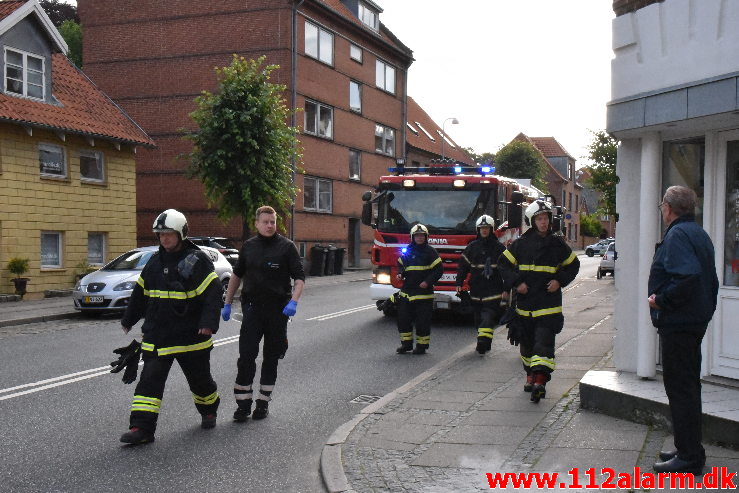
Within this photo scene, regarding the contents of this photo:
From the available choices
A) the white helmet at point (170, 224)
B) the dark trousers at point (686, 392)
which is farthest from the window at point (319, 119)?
the dark trousers at point (686, 392)

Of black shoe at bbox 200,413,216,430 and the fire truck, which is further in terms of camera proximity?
the fire truck

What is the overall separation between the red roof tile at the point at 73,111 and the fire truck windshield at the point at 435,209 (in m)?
11.1

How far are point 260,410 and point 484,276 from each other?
4.63 meters

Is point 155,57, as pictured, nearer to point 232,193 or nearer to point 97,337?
point 232,193

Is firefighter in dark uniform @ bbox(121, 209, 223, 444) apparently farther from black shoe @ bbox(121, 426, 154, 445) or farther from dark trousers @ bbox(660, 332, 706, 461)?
dark trousers @ bbox(660, 332, 706, 461)


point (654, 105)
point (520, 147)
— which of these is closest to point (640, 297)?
point (654, 105)

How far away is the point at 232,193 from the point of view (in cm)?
2444

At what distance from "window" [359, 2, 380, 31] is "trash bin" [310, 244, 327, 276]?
1380cm

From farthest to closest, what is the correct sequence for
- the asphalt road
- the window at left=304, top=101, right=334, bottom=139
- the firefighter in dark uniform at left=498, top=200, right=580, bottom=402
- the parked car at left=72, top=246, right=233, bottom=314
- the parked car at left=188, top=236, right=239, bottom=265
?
the window at left=304, top=101, right=334, bottom=139
the parked car at left=188, top=236, right=239, bottom=265
the parked car at left=72, top=246, right=233, bottom=314
the firefighter in dark uniform at left=498, top=200, right=580, bottom=402
the asphalt road

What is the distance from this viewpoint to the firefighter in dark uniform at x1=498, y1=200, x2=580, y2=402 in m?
7.44

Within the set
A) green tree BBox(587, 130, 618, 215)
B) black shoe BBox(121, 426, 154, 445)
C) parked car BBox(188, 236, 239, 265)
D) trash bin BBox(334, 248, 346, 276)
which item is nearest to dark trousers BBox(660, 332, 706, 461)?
black shoe BBox(121, 426, 154, 445)

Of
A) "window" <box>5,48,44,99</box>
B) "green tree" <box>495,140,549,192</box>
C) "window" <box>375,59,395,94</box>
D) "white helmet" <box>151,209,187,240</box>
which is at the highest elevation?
"window" <box>375,59,395,94</box>

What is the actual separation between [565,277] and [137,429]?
13.6ft

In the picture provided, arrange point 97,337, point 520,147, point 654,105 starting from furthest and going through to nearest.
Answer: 1. point 520,147
2. point 97,337
3. point 654,105
